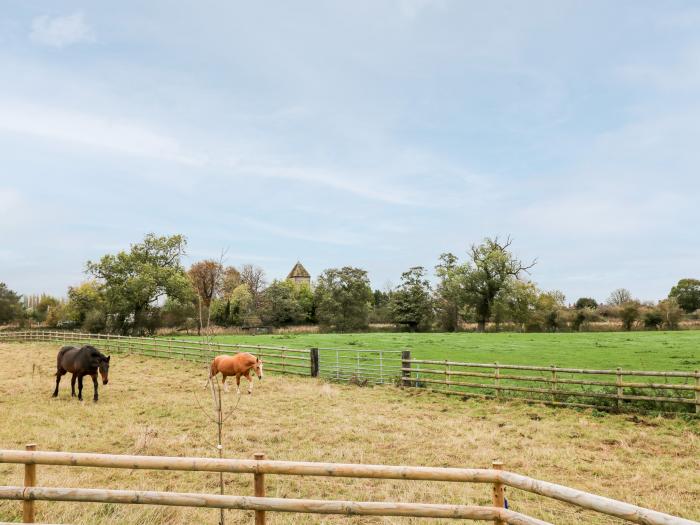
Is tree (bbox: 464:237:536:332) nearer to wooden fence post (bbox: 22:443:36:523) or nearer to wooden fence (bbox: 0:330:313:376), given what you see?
wooden fence (bbox: 0:330:313:376)

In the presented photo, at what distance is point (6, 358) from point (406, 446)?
25014mm

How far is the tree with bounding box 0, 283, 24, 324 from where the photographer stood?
62616 millimetres

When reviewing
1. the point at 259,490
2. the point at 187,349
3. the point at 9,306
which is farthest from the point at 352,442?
the point at 9,306

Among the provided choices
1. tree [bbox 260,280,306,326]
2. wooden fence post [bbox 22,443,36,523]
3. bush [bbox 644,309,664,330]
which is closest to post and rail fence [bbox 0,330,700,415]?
wooden fence post [bbox 22,443,36,523]

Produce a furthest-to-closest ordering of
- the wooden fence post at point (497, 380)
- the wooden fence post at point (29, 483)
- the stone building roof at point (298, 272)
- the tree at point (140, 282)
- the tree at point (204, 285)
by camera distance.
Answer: the stone building roof at point (298, 272) < the tree at point (140, 282) < the wooden fence post at point (497, 380) < the tree at point (204, 285) < the wooden fence post at point (29, 483)

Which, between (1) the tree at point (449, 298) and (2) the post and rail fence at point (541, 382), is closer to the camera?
(2) the post and rail fence at point (541, 382)

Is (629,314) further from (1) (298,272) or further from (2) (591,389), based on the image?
(1) (298,272)

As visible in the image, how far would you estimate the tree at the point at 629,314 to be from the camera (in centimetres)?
4788

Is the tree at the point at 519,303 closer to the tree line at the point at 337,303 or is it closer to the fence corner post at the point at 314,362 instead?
the tree line at the point at 337,303

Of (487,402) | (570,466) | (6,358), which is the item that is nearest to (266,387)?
(487,402)

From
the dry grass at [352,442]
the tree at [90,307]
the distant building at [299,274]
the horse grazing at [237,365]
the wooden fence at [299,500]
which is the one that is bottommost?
the dry grass at [352,442]

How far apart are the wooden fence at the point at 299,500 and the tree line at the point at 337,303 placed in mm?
37734

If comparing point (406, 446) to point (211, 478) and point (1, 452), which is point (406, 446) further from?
point (1, 452)

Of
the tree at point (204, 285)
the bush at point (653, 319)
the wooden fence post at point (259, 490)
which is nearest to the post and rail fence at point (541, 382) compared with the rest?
the tree at point (204, 285)
